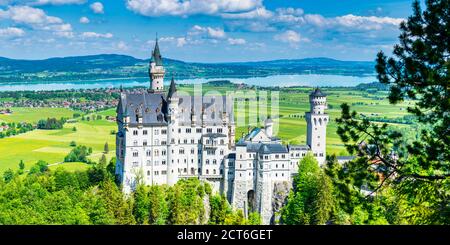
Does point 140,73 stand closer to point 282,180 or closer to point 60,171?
point 60,171

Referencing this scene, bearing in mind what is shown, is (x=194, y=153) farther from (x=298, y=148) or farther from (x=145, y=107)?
(x=298, y=148)

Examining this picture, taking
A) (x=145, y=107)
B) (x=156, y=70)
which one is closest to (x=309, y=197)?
(x=145, y=107)

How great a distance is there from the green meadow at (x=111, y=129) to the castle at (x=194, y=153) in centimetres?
2828

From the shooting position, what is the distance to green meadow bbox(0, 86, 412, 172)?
8819 centimetres

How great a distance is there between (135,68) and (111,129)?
19342 millimetres

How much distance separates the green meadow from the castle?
92.8 ft

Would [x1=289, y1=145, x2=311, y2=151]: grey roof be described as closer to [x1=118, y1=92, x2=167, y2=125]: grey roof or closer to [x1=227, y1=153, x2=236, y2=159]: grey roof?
[x1=227, y1=153, x2=236, y2=159]: grey roof

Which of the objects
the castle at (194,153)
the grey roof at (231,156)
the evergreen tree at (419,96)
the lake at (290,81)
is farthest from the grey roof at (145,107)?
the lake at (290,81)

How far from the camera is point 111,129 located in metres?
115

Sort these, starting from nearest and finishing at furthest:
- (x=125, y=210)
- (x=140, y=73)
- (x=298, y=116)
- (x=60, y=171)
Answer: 1. (x=125, y=210)
2. (x=60, y=171)
3. (x=298, y=116)
4. (x=140, y=73)

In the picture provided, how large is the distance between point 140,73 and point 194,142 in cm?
7760

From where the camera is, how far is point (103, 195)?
47.0 meters
